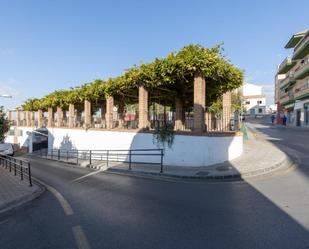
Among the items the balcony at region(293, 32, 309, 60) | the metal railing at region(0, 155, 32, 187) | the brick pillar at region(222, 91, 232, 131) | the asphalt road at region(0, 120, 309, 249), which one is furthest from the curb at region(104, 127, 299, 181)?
the balcony at region(293, 32, 309, 60)

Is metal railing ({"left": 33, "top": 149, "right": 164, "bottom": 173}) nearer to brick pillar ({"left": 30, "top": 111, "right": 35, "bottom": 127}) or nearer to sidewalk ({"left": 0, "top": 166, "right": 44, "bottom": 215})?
sidewalk ({"left": 0, "top": 166, "right": 44, "bottom": 215})

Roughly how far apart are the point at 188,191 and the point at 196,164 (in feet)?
13.0

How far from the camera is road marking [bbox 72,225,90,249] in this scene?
4203 mm

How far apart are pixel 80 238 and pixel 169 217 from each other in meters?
1.90

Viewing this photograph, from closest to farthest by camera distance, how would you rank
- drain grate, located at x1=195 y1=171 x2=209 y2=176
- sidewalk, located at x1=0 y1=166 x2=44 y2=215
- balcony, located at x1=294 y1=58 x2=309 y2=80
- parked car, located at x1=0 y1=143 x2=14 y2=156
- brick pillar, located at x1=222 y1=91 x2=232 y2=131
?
sidewalk, located at x1=0 y1=166 x2=44 y2=215
drain grate, located at x1=195 y1=171 x2=209 y2=176
brick pillar, located at x1=222 y1=91 x2=232 y2=131
parked car, located at x1=0 y1=143 x2=14 y2=156
balcony, located at x1=294 y1=58 x2=309 y2=80

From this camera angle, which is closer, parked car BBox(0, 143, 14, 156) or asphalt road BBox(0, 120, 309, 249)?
asphalt road BBox(0, 120, 309, 249)

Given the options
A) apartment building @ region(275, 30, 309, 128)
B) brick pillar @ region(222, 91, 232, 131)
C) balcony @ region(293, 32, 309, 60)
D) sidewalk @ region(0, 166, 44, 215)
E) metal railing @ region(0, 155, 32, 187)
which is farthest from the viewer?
apartment building @ region(275, 30, 309, 128)

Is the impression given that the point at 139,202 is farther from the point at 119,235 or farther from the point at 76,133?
the point at 76,133

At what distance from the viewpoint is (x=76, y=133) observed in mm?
21922

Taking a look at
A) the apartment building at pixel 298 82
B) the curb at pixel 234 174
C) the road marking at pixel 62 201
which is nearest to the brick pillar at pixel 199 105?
the curb at pixel 234 174

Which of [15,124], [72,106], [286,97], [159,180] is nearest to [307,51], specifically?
[286,97]

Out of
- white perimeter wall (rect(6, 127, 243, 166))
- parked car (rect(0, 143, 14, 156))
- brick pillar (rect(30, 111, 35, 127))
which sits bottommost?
parked car (rect(0, 143, 14, 156))

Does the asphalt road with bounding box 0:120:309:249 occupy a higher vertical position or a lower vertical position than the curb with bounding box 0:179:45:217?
higher

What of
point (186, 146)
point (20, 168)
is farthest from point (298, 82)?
point (20, 168)
